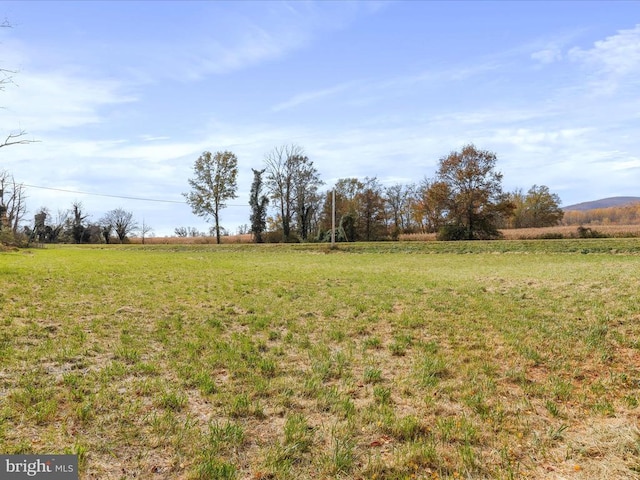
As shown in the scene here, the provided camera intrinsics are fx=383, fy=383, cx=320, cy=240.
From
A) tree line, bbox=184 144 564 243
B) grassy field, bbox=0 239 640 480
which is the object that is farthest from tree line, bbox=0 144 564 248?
grassy field, bbox=0 239 640 480

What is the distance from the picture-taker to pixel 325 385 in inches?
193

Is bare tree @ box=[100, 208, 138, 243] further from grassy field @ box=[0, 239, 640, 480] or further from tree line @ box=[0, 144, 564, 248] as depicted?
grassy field @ box=[0, 239, 640, 480]

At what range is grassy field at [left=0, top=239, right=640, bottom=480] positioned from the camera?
3.32 meters

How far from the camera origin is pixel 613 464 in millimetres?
3215

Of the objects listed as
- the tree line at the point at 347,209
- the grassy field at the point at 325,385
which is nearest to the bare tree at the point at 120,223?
the tree line at the point at 347,209

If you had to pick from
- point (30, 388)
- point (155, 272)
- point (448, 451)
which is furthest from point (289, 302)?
point (155, 272)

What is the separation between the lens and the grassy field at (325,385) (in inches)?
131

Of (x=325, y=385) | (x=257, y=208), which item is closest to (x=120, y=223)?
(x=257, y=208)

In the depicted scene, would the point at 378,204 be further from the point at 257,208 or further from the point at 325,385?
the point at 325,385

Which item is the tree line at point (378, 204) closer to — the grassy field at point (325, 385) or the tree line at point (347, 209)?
the tree line at point (347, 209)

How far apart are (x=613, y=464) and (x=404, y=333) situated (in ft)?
13.6

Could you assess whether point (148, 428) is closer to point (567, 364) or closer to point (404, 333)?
point (404, 333)

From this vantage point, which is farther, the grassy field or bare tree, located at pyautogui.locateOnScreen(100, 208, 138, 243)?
bare tree, located at pyautogui.locateOnScreen(100, 208, 138, 243)

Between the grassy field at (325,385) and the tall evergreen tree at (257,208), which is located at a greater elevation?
the tall evergreen tree at (257,208)
